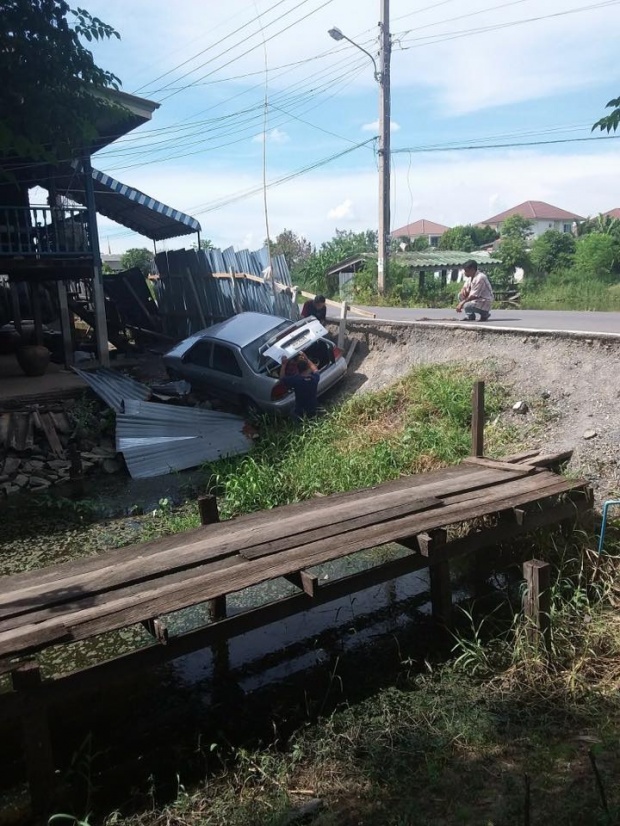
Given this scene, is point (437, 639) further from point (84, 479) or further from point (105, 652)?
point (84, 479)

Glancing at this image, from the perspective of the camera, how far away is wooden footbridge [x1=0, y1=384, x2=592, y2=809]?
12.7 feet

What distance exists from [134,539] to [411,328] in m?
6.69

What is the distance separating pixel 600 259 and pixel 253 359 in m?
22.9

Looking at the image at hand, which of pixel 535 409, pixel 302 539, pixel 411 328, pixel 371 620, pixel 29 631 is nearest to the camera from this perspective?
pixel 29 631

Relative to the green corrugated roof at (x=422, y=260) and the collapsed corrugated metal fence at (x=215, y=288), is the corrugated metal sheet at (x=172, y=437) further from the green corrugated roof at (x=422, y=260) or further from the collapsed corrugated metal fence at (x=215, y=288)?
the green corrugated roof at (x=422, y=260)

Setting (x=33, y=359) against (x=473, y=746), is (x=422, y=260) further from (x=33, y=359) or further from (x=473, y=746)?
(x=473, y=746)

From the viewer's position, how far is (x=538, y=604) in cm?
500

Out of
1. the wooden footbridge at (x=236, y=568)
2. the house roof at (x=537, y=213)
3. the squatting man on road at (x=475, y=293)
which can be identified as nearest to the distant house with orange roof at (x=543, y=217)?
the house roof at (x=537, y=213)

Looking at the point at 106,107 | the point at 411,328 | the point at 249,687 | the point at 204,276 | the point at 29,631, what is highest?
the point at 106,107

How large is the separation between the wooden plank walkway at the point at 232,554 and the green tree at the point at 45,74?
9.49 ft

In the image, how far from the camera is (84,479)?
10383 millimetres

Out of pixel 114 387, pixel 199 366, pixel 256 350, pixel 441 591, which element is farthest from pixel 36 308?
pixel 441 591

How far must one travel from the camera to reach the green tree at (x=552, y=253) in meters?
32.3

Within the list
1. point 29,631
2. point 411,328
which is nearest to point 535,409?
point 411,328
